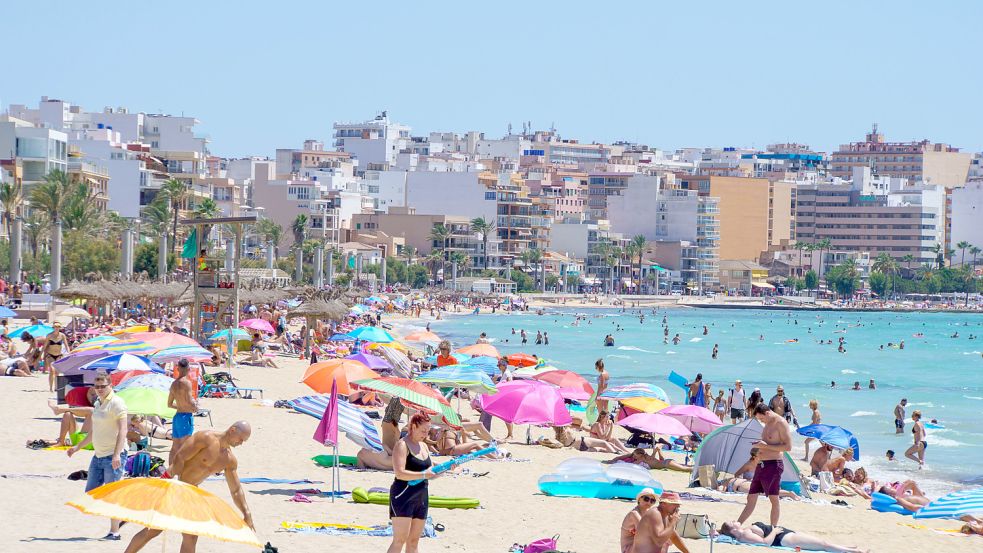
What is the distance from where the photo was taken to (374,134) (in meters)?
176

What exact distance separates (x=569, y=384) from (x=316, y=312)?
1345 centimetres

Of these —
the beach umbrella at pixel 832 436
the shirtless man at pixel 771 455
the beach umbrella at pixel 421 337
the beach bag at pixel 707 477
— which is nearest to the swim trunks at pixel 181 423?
the shirtless man at pixel 771 455

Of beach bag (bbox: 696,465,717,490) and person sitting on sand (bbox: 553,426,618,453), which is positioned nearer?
beach bag (bbox: 696,465,717,490)

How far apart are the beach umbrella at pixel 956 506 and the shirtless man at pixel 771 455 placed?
2284mm

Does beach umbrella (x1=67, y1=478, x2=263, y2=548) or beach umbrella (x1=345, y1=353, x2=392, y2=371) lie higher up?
beach umbrella (x1=67, y1=478, x2=263, y2=548)

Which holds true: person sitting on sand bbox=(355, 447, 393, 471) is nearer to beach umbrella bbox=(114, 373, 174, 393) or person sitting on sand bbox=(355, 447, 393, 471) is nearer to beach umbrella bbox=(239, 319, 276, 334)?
beach umbrella bbox=(114, 373, 174, 393)

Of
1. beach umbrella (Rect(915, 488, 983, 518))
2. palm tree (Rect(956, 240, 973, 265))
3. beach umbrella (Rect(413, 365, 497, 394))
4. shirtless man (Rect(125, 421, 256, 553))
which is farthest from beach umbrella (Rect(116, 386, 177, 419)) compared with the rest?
palm tree (Rect(956, 240, 973, 265))

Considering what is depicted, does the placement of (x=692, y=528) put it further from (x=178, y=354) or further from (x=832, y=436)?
(x=178, y=354)

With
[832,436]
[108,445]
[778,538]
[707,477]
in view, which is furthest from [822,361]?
[108,445]

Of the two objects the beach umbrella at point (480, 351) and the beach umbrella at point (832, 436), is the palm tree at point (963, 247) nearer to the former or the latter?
the beach umbrella at point (480, 351)

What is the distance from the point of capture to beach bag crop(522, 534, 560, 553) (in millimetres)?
10344

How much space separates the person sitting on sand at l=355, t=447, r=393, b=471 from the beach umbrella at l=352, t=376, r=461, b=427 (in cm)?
66

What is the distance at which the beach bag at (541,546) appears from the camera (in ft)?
33.9

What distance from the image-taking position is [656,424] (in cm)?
1716
